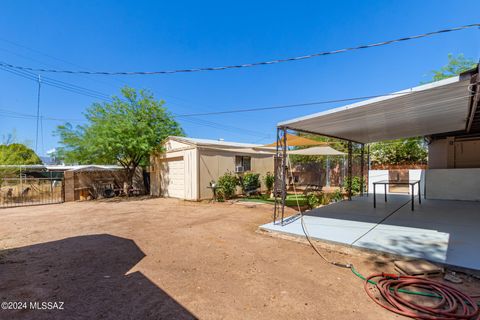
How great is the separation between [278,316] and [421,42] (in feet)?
26.4

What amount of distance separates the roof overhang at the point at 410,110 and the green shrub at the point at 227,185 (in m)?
4.92

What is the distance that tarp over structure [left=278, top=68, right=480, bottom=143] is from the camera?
316 cm

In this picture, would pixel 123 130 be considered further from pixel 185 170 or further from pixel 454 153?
pixel 454 153

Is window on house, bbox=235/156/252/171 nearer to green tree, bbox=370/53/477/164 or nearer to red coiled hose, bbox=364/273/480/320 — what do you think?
green tree, bbox=370/53/477/164

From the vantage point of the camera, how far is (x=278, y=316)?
2131 millimetres

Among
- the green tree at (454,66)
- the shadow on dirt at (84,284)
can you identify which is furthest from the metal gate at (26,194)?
the green tree at (454,66)

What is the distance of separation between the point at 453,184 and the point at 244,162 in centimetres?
844

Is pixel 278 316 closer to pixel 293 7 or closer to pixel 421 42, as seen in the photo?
pixel 421 42

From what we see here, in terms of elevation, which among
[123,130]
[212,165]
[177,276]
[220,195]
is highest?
[123,130]

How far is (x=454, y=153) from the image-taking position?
8.66m

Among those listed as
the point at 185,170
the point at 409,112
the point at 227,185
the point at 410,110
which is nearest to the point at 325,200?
the point at 227,185

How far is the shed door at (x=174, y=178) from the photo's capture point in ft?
34.8

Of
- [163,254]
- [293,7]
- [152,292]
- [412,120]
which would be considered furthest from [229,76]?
[152,292]

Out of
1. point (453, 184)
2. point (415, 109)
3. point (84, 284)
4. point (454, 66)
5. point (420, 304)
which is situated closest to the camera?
point (420, 304)
